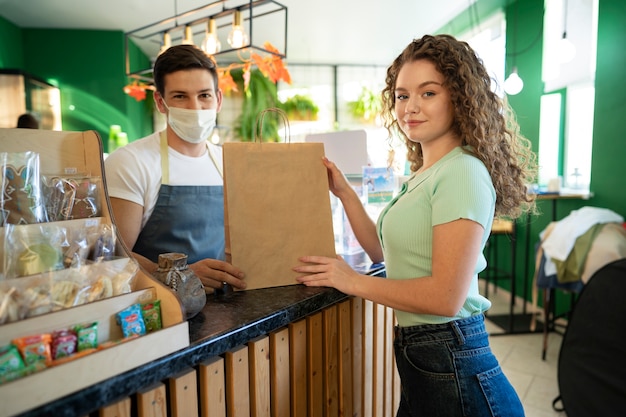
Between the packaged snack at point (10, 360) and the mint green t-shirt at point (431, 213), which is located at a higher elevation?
the mint green t-shirt at point (431, 213)

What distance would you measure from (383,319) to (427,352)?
0.47m

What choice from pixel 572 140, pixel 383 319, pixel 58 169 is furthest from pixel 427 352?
pixel 572 140

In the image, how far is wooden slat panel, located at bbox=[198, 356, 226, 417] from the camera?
0.89 m

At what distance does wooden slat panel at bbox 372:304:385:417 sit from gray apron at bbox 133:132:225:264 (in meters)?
0.69

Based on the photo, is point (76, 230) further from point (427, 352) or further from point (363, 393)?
point (363, 393)

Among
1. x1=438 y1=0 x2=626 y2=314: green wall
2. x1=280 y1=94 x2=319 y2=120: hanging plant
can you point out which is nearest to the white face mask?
x1=438 y1=0 x2=626 y2=314: green wall

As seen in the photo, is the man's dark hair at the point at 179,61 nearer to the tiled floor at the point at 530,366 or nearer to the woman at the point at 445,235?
the woman at the point at 445,235

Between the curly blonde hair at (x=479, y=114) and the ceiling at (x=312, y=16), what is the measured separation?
4.57 m

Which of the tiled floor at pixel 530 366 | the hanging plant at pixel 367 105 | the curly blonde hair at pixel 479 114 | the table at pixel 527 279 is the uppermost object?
the hanging plant at pixel 367 105

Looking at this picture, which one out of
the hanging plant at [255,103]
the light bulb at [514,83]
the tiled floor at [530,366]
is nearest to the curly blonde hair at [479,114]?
the tiled floor at [530,366]

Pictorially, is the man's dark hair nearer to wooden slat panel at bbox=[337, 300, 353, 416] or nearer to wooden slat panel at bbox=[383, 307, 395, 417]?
wooden slat panel at bbox=[337, 300, 353, 416]

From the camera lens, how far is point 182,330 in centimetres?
80

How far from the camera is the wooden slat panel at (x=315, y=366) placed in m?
1.17

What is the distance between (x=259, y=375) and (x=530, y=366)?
2924mm
